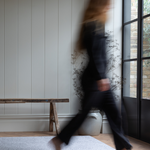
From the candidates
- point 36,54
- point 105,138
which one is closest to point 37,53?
point 36,54

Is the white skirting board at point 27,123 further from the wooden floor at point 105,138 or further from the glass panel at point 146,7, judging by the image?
the glass panel at point 146,7

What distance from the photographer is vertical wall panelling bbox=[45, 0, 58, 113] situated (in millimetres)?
3967

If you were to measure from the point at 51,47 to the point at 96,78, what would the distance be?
85.7 inches

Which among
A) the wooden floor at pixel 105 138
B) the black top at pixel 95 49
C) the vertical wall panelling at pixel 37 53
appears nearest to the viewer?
the black top at pixel 95 49

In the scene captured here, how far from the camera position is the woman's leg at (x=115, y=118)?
77.2 inches

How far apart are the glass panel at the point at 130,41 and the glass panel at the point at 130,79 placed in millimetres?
141

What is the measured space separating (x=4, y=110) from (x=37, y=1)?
1.86 meters

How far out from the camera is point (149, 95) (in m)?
3.25

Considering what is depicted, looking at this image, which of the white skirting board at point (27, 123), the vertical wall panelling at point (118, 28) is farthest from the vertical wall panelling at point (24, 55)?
the vertical wall panelling at point (118, 28)

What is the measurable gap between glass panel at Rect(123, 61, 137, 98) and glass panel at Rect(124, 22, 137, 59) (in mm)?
141

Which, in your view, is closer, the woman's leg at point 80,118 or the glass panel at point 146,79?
the woman's leg at point 80,118

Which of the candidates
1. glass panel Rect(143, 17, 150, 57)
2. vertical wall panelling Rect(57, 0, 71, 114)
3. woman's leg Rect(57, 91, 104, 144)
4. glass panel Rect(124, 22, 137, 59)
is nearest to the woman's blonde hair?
woman's leg Rect(57, 91, 104, 144)

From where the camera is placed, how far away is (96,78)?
1938 millimetres

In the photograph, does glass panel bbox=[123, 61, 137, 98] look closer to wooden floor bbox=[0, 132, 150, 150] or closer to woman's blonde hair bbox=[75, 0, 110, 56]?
wooden floor bbox=[0, 132, 150, 150]
